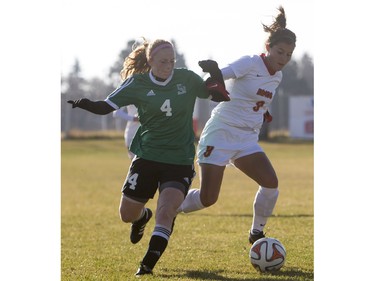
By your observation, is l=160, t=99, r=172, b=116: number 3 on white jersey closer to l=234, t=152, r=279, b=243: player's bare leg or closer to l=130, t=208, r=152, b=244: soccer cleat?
l=234, t=152, r=279, b=243: player's bare leg

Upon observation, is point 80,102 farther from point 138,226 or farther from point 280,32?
point 280,32

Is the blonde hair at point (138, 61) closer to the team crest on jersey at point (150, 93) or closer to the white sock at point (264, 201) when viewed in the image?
the team crest on jersey at point (150, 93)

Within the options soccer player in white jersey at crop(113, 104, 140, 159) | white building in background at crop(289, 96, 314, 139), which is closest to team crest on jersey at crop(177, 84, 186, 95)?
soccer player in white jersey at crop(113, 104, 140, 159)

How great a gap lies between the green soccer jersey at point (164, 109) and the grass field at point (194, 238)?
3.40ft

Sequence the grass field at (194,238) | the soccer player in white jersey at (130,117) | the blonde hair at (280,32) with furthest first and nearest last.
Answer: the soccer player in white jersey at (130,117), the blonde hair at (280,32), the grass field at (194,238)

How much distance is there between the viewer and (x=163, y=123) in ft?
21.6

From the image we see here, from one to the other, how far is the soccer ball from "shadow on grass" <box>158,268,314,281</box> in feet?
0.26

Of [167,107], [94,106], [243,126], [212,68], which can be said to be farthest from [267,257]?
[94,106]

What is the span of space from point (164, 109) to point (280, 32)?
53.0 inches

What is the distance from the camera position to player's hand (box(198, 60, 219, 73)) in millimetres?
6812

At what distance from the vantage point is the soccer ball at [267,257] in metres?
6.62

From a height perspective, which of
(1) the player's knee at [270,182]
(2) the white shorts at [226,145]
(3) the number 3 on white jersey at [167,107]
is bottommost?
(1) the player's knee at [270,182]

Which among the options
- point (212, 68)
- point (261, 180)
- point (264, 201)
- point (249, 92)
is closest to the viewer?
point (212, 68)

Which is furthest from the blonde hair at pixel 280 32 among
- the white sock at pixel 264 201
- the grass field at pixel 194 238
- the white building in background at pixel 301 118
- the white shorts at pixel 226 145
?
the white building in background at pixel 301 118
